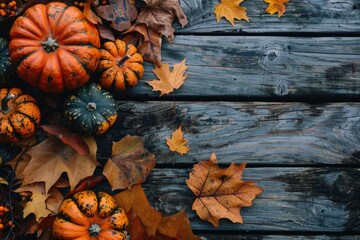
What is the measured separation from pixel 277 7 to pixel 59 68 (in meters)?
1.06

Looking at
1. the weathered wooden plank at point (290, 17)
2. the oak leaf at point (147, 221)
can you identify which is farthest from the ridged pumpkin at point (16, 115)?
the weathered wooden plank at point (290, 17)

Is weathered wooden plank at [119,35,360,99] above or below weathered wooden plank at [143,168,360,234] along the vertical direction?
above

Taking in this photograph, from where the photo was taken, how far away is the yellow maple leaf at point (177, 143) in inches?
93.7

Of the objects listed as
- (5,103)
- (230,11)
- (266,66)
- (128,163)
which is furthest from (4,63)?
(266,66)

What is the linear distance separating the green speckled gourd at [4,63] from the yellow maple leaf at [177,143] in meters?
0.74

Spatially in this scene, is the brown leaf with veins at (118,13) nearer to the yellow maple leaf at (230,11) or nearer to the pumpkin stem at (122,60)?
the pumpkin stem at (122,60)

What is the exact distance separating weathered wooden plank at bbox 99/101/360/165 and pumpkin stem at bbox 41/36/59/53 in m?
0.42

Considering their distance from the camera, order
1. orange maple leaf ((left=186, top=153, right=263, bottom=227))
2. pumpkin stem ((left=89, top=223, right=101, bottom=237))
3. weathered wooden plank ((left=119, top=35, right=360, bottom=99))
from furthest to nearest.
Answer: weathered wooden plank ((left=119, top=35, right=360, bottom=99)), orange maple leaf ((left=186, top=153, right=263, bottom=227)), pumpkin stem ((left=89, top=223, right=101, bottom=237))

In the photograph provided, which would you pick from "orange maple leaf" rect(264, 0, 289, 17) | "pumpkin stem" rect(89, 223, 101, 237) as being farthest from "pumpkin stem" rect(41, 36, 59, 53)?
"orange maple leaf" rect(264, 0, 289, 17)

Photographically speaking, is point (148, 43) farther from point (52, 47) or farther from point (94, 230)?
point (94, 230)

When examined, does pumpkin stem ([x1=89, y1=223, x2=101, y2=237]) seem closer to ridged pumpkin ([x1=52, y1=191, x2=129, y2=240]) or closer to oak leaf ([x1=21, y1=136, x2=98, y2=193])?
ridged pumpkin ([x1=52, y1=191, x2=129, y2=240])

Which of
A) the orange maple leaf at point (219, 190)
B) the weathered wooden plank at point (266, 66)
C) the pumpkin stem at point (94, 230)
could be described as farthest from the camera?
the weathered wooden plank at point (266, 66)

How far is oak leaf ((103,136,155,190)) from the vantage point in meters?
2.29

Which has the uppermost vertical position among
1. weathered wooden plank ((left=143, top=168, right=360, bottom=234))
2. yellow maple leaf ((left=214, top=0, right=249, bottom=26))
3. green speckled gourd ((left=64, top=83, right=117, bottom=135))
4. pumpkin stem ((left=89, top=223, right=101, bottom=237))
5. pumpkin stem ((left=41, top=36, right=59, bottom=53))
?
pumpkin stem ((left=41, top=36, right=59, bottom=53))
